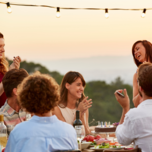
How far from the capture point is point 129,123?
173 cm

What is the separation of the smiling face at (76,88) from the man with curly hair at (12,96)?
969mm

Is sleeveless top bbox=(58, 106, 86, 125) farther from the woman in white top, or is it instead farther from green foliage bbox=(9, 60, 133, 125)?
green foliage bbox=(9, 60, 133, 125)

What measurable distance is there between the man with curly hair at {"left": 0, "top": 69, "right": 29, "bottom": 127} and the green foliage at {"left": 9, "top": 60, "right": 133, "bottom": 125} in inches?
593

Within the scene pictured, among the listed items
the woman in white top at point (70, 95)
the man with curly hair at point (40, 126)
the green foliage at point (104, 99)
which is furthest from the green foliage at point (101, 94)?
the man with curly hair at point (40, 126)

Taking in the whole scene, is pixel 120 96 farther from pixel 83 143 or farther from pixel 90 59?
pixel 90 59

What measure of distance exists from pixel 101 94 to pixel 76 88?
1558 cm

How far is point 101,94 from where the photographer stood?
728 inches

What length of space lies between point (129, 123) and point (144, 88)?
0.24 metres

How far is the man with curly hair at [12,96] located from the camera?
81.4 inches

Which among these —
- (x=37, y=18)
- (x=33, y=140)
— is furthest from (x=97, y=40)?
(x=33, y=140)

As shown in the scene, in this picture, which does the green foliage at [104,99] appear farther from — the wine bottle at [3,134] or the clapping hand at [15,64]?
the wine bottle at [3,134]

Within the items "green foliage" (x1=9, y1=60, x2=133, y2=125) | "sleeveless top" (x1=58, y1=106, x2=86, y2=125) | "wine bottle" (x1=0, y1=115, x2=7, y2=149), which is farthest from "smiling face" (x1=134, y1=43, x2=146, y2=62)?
"green foliage" (x1=9, y1=60, x2=133, y2=125)

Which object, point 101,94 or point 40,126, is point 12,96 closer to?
point 40,126

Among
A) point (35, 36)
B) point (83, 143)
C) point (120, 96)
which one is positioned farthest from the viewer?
point (35, 36)
